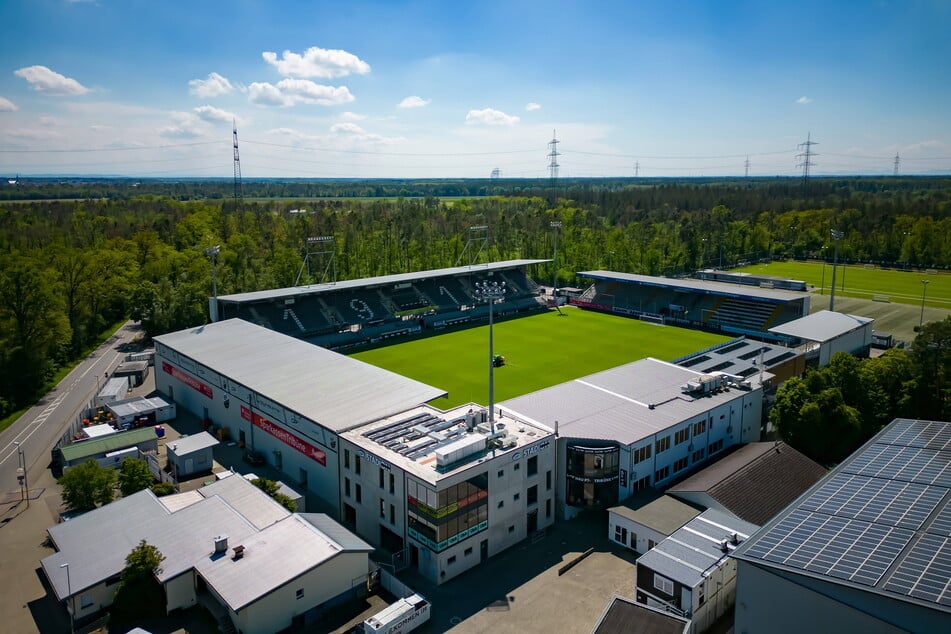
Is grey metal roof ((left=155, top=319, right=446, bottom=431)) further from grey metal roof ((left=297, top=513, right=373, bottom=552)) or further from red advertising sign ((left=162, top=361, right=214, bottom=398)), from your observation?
grey metal roof ((left=297, top=513, right=373, bottom=552))

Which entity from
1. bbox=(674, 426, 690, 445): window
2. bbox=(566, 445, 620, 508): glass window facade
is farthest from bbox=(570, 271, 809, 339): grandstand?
bbox=(566, 445, 620, 508): glass window facade

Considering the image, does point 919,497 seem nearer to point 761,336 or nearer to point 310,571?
point 310,571

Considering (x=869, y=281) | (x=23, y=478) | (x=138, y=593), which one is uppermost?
(x=869, y=281)

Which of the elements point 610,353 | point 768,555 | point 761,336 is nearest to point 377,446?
point 768,555

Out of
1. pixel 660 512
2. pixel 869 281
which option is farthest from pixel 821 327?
pixel 869 281

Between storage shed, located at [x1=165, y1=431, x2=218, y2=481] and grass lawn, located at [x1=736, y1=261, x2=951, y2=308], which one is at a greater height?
grass lawn, located at [x1=736, y1=261, x2=951, y2=308]

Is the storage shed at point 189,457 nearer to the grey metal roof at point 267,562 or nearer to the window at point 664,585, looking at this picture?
the grey metal roof at point 267,562

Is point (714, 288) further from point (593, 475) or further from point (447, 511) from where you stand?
point (447, 511)
